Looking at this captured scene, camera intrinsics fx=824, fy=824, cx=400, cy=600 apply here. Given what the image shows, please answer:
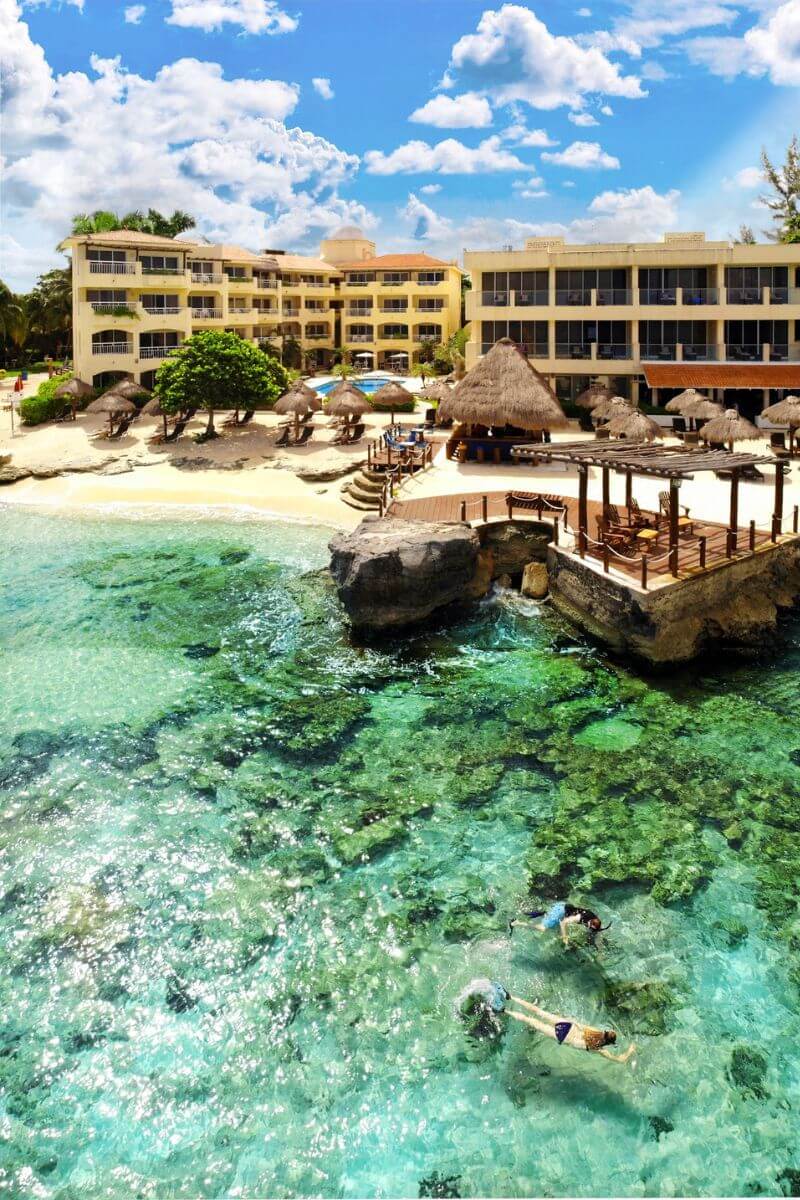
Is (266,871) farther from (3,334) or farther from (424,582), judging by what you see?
(3,334)

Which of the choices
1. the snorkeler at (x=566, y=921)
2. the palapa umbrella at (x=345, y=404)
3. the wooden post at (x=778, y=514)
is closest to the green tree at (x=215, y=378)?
the palapa umbrella at (x=345, y=404)

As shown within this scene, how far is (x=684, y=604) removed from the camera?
53.7 ft

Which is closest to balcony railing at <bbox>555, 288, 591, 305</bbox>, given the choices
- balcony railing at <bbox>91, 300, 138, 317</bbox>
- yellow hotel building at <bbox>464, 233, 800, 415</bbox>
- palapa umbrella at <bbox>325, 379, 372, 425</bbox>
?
yellow hotel building at <bbox>464, 233, 800, 415</bbox>

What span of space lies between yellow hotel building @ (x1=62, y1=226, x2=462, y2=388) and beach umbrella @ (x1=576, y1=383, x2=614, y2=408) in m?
23.8

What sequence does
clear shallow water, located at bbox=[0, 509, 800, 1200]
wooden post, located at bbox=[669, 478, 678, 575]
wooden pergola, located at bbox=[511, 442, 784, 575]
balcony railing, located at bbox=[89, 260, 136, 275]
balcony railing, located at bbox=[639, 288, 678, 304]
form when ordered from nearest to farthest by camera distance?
clear shallow water, located at bbox=[0, 509, 800, 1200] → wooden pergola, located at bbox=[511, 442, 784, 575] → wooden post, located at bbox=[669, 478, 678, 575] → balcony railing, located at bbox=[639, 288, 678, 304] → balcony railing, located at bbox=[89, 260, 136, 275]

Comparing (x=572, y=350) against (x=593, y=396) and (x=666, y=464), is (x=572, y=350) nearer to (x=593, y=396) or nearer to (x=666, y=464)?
(x=593, y=396)

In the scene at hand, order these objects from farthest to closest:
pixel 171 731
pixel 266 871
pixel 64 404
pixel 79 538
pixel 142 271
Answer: pixel 142 271, pixel 64 404, pixel 79 538, pixel 171 731, pixel 266 871

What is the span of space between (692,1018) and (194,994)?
4.95m

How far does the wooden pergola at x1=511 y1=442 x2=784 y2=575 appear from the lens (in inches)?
643

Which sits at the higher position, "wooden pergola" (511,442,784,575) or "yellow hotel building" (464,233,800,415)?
"yellow hotel building" (464,233,800,415)

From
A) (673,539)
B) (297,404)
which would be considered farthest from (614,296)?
(673,539)

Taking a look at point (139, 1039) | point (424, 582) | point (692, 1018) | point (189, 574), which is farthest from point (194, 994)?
point (189, 574)

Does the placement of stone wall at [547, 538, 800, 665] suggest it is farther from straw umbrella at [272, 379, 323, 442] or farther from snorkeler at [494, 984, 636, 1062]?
straw umbrella at [272, 379, 323, 442]

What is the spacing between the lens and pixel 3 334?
57.8 meters
